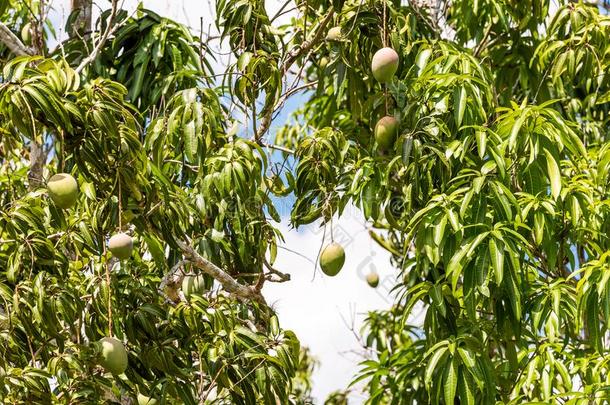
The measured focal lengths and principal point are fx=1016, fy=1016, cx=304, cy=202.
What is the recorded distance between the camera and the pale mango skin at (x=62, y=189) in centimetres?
210

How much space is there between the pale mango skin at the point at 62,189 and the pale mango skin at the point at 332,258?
689 mm

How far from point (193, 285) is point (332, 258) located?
0.46m

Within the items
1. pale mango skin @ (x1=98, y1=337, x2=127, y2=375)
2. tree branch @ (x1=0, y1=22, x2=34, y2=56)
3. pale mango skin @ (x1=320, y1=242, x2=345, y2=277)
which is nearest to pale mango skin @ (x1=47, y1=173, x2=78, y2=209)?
pale mango skin @ (x1=98, y1=337, x2=127, y2=375)

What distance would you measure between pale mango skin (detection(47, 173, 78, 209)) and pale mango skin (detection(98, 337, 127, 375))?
12.6 inches

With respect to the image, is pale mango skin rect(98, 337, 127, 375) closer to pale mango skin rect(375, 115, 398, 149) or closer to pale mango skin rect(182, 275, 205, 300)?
pale mango skin rect(182, 275, 205, 300)

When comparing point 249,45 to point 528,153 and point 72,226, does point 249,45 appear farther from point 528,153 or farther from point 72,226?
point 528,153

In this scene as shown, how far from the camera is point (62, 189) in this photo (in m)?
2.10

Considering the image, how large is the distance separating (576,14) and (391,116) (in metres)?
0.91

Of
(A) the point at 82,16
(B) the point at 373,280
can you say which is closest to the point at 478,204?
(A) the point at 82,16

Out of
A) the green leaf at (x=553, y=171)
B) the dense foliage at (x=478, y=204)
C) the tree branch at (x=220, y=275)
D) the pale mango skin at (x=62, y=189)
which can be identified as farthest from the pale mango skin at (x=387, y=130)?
the pale mango skin at (x=62, y=189)

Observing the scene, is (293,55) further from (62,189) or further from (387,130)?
(62,189)

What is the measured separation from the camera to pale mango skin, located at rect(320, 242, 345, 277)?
252 centimetres

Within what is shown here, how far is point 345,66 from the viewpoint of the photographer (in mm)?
2842

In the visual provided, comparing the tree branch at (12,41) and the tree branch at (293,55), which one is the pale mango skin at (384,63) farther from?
the tree branch at (12,41)
